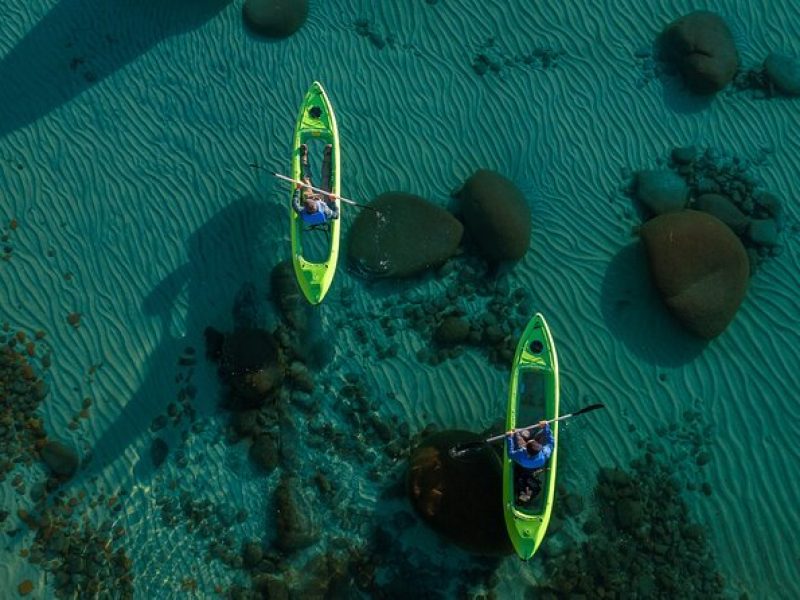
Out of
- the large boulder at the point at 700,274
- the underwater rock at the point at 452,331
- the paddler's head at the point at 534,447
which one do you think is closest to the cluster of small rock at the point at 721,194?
the large boulder at the point at 700,274

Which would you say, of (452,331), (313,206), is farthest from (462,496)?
(313,206)

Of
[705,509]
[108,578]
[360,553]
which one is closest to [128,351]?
[108,578]

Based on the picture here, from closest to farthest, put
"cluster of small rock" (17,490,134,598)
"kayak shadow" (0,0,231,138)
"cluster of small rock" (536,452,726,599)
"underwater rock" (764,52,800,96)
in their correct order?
"cluster of small rock" (536,452,726,599)
"cluster of small rock" (17,490,134,598)
"underwater rock" (764,52,800,96)
"kayak shadow" (0,0,231,138)

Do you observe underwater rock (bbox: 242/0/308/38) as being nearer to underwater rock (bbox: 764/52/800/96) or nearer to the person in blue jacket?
the person in blue jacket

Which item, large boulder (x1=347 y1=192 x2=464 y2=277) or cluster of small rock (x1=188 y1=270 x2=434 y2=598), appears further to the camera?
large boulder (x1=347 y1=192 x2=464 y2=277)

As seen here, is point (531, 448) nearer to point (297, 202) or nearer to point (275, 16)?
point (297, 202)

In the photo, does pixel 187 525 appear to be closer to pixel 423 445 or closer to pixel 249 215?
pixel 423 445

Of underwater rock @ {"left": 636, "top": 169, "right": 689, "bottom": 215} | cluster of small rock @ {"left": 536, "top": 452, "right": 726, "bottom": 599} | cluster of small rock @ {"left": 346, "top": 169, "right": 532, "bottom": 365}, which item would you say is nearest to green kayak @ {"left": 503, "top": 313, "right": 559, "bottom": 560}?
cluster of small rock @ {"left": 346, "top": 169, "right": 532, "bottom": 365}

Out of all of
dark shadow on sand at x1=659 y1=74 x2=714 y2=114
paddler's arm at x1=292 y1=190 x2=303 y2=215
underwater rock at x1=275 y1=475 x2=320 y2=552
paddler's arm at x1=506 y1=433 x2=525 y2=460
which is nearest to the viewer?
paddler's arm at x1=506 y1=433 x2=525 y2=460
